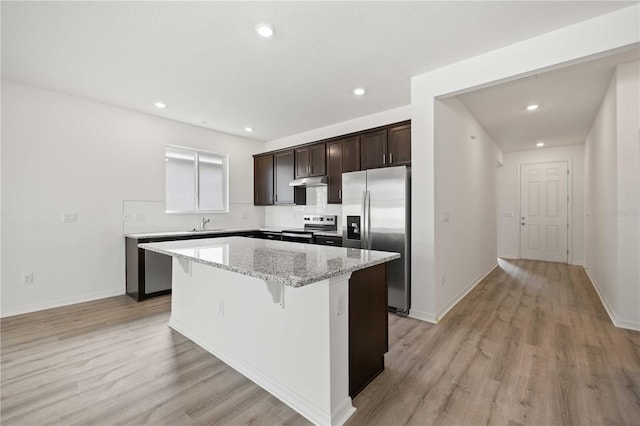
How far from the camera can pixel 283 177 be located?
17.4 feet

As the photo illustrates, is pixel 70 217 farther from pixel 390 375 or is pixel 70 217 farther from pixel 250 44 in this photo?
pixel 390 375

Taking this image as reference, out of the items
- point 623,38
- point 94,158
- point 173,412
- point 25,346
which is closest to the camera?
point 173,412

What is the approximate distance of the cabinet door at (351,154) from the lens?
13.8 feet

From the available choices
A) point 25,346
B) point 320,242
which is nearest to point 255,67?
point 320,242

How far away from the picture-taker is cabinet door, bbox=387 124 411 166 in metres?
3.58

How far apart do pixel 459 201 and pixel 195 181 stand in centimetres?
419

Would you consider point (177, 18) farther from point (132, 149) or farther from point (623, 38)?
point (623, 38)

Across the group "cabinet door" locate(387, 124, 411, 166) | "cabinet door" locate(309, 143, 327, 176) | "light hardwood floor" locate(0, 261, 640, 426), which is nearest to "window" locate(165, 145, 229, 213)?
"cabinet door" locate(309, 143, 327, 176)

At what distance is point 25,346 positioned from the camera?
253 centimetres

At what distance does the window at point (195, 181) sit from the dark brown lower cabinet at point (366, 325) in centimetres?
383

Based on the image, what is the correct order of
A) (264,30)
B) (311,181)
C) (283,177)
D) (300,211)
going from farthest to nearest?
(300,211)
(283,177)
(311,181)
(264,30)

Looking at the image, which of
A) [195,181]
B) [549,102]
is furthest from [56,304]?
[549,102]

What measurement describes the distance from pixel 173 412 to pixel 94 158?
3585mm

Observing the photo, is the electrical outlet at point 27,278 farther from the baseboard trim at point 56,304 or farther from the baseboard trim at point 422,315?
the baseboard trim at point 422,315
